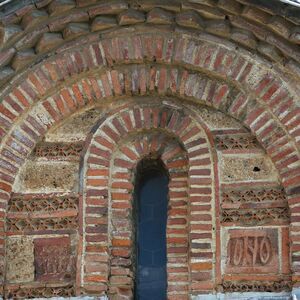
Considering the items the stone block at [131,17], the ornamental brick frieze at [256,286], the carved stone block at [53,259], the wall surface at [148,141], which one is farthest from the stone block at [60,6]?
the ornamental brick frieze at [256,286]

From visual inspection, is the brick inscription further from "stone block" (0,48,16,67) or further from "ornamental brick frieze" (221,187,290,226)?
"stone block" (0,48,16,67)

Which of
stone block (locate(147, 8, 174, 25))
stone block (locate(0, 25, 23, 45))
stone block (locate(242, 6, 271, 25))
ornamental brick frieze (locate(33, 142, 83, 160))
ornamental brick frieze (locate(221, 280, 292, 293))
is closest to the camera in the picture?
ornamental brick frieze (locate(221, 280, 292, 293))

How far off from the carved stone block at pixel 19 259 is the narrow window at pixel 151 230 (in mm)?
950

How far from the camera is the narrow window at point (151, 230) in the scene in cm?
1123

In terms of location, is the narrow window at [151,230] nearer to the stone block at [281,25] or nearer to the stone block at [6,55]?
the stone block at [6,55]

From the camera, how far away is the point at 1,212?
1112 centimetres

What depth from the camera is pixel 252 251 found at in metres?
10.9

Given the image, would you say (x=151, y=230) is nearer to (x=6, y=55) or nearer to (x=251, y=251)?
(x=251, y=251)

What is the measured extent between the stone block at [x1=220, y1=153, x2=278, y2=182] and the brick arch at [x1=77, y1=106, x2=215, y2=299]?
0.15m

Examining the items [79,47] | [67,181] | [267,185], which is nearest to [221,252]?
[267,185]

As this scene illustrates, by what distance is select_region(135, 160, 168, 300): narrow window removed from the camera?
36.9ft

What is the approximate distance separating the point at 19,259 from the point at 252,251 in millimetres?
2020

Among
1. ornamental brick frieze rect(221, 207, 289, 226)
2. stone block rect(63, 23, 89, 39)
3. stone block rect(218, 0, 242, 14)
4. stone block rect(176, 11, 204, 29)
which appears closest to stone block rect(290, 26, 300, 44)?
stone block rect(218, 0, 242, 14)

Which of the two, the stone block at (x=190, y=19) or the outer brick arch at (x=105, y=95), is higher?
the stone block at (x=190, y=19)
